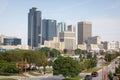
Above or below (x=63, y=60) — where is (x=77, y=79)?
below

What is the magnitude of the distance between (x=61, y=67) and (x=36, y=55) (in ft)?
82.7

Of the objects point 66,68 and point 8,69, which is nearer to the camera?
point 66,68

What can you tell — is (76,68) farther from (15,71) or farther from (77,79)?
(15,71)

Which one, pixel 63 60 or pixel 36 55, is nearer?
pixel 63 60

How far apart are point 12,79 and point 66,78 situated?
33.0 feet

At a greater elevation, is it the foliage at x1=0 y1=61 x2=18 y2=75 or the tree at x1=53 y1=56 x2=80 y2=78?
the tree at x1=53 y1=56 x2=80 y2=78

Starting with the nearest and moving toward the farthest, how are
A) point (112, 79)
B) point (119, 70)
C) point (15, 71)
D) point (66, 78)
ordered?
point (112, 79) → point (119, 70) → point (66, 78) → point (15, 71)

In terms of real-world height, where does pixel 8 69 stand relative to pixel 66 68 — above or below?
below

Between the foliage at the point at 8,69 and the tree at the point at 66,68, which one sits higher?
the tree at the point at 66,68

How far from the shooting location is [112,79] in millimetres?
45344

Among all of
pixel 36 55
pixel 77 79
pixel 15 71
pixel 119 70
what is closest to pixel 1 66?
pixel 15 71

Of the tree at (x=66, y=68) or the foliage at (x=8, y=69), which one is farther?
the foliage at (x=8, y=69)

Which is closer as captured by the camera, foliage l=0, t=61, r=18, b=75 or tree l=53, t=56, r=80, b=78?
tree l=53, t=56, r=80, b=78

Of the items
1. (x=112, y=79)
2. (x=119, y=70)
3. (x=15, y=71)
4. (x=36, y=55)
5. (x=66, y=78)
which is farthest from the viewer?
(x=36, y=55)
